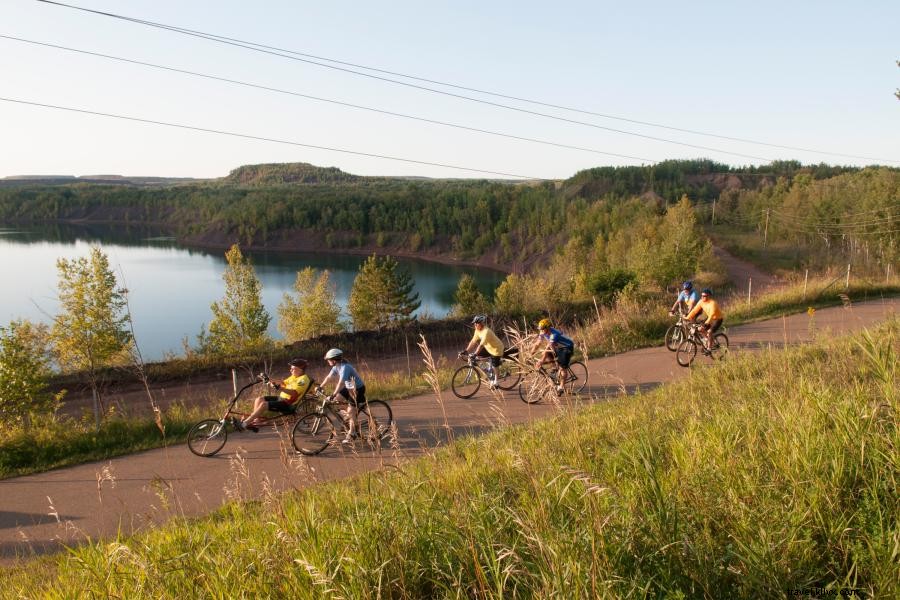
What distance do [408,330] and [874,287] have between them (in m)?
19.8

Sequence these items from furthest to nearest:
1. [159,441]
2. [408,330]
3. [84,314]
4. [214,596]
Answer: [408,330]
[84,314]
[159,441]
[214,596]

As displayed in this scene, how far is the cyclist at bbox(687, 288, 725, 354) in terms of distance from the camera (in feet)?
42.6

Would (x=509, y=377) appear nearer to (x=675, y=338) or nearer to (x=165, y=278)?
(x=675, y=338)

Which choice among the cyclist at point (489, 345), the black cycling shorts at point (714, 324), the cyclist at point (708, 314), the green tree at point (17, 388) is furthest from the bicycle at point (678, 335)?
the green tree at point (17, 388)

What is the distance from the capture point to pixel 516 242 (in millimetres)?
137125

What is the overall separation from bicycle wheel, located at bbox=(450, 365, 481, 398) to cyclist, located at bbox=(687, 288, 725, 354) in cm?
516

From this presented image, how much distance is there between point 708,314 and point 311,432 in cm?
897

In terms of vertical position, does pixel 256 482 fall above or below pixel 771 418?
below

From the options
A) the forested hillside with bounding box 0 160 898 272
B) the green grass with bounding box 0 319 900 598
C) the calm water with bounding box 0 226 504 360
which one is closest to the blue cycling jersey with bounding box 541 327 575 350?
the green grass with bounding box 0 319 900 598

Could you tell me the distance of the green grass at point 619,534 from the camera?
7.98ft

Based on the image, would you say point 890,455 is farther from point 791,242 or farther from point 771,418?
point 791,242

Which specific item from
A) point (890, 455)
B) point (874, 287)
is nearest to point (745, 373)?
point (890, 455)

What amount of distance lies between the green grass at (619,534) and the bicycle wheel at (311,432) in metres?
5.13

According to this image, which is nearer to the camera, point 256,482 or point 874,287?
point 256,482
